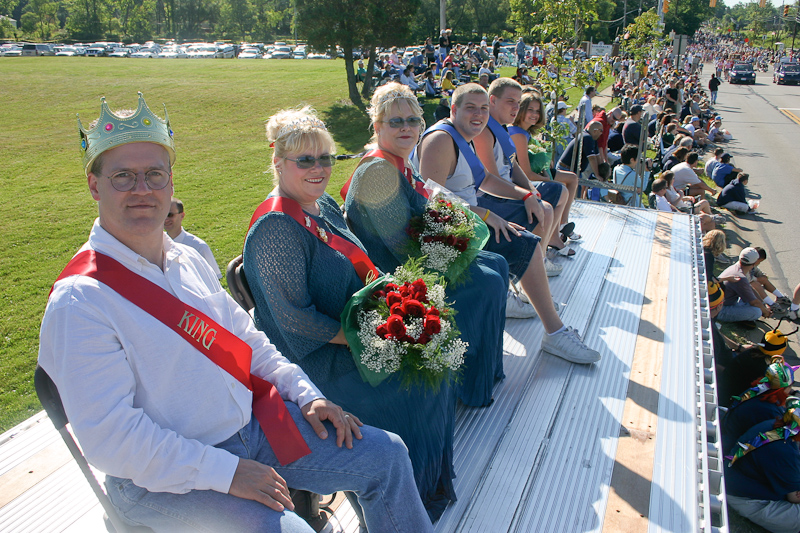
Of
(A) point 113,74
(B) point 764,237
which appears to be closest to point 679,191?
(B) point 764,237

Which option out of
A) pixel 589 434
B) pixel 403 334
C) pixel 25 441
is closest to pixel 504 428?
pixel 589 434

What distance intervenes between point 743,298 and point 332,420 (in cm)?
695

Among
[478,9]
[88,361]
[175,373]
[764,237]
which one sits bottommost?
[764,237]

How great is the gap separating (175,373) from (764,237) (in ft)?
37.0

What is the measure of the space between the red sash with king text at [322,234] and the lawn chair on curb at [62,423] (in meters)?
0.96

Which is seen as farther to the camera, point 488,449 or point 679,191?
point 679,191

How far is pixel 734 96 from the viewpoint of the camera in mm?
32719

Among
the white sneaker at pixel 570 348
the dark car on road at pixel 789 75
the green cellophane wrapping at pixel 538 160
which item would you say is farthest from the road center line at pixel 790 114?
the white sneaker at pixel 570 348

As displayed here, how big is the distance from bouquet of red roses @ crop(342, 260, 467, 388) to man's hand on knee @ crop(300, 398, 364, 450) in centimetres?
26

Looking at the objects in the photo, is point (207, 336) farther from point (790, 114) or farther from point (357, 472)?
point (790, 114)

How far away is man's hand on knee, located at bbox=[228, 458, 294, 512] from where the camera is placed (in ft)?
5.58

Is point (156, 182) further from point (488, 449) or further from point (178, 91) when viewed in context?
point (178, 91)

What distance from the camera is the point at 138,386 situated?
1.72 metres

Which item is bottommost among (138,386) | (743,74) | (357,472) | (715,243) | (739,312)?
(739,312)
